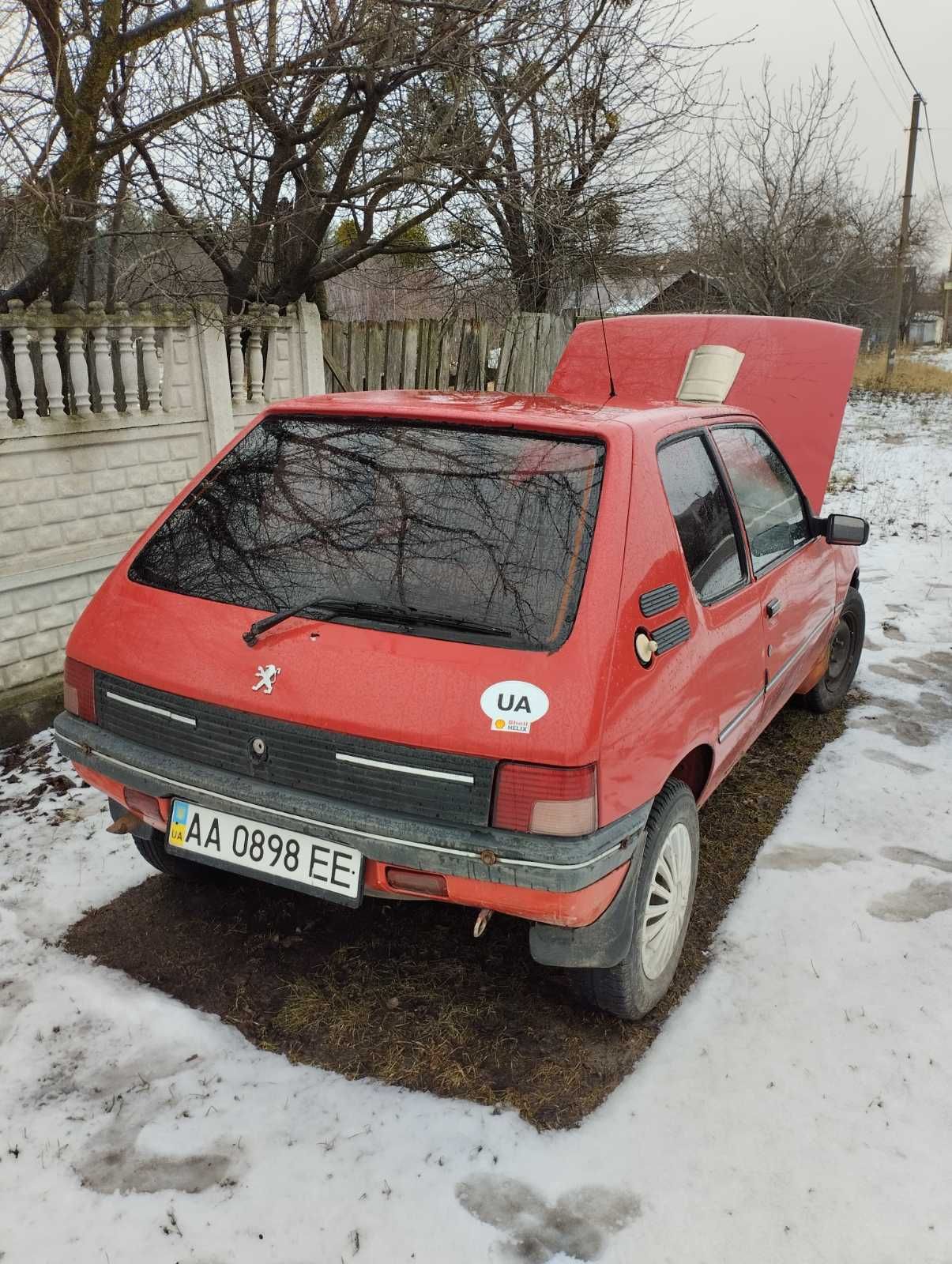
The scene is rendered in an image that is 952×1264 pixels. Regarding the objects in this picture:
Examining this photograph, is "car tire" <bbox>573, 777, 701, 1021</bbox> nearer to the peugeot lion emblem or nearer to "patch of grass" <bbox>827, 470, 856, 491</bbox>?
the peugeot lion emblem

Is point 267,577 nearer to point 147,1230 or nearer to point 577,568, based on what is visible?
point 577,568

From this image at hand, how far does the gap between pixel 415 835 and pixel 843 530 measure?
2.72 m

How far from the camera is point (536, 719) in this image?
2139mm

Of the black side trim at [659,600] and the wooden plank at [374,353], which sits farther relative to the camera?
the wooden plank at [374,353]

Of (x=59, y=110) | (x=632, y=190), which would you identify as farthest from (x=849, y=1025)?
(x=632, y=190)

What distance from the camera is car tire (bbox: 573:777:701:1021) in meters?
2.55

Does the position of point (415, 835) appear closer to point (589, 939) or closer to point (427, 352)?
point (589, 939)

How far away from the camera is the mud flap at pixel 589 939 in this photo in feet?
7.77

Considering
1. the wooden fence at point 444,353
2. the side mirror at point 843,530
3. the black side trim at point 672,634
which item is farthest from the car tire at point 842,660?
the wooden fence at point 444,353

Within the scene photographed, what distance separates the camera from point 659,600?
8.26 feet

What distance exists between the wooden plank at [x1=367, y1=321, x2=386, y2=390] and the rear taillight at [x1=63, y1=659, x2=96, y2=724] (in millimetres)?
5076

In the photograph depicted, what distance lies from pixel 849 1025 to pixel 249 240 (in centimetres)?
622

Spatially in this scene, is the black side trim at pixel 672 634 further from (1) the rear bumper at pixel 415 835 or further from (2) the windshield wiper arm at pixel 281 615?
(2) the windshield wiper arm at pixel 281 615

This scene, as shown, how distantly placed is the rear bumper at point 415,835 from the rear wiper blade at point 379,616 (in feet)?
1.36
